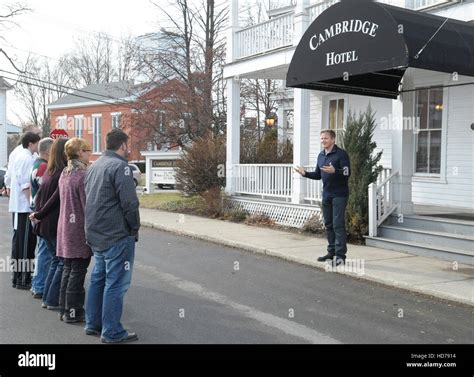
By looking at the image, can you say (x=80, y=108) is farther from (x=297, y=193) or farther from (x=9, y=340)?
(x=9, y=340)

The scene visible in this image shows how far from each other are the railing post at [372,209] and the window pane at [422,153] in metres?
3.27

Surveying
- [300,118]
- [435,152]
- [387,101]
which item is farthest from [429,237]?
[387,101]

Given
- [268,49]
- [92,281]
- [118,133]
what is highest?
[268,49]

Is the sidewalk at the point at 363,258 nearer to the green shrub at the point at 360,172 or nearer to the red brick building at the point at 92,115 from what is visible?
the green shrub at the point at 360,172

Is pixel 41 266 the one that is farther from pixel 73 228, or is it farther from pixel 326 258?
pixel 326 258

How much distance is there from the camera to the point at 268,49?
15016 millimetres

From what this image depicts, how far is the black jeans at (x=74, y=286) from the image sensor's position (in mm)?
5867

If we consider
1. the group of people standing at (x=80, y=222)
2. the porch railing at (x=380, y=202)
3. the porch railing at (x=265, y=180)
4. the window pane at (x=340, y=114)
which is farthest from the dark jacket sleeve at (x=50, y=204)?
the window pane at (x=340, y=114)

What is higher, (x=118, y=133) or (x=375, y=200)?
(x=118, y=133)

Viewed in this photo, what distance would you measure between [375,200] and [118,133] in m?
6.48

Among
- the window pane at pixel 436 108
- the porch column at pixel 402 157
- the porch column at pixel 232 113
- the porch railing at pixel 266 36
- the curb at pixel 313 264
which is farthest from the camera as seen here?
the porch column at pixel 232 113

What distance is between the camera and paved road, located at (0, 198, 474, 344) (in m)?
5.54

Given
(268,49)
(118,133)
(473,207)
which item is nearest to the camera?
(118,133)
